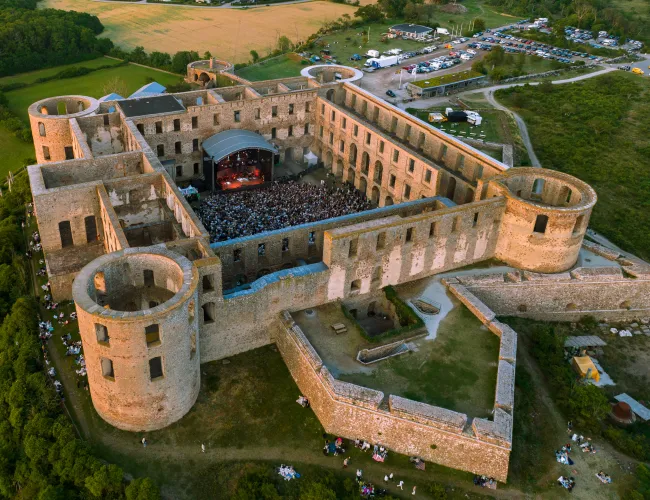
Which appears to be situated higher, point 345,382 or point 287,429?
point 345,382

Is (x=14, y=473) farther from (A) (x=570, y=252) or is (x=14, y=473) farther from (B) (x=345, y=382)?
(A) (x=570, y=252)

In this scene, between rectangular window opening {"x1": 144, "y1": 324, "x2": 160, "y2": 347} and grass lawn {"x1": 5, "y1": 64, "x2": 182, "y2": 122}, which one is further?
grass lawn {"x1": 5, "y1": 64, "x2": 182, "y2": 122}

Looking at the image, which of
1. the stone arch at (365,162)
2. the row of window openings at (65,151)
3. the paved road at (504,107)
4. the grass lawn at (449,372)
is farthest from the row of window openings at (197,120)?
the grass lawn at (449,372)

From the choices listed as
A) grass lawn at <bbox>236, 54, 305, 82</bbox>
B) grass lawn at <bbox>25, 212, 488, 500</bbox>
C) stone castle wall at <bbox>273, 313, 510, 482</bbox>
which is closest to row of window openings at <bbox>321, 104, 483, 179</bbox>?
stone castle wall at <bbox>273, 313, 510, 482</bbox>

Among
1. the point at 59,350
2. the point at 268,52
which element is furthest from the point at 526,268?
the point at 268,52

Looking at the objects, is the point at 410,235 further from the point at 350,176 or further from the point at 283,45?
the point at 283,45

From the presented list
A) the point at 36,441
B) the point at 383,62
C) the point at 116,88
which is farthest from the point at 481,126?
the point at 36,441

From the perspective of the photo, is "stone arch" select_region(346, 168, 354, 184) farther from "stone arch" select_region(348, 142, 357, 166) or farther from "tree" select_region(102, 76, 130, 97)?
"tree" select_region(102, 76, 130, 97)

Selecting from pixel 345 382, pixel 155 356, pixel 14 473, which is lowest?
pixel 14 473
